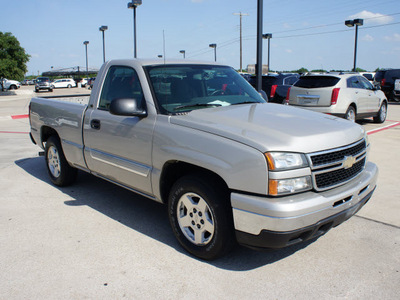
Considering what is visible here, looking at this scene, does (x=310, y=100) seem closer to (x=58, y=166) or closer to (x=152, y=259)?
(x=58, y=166)

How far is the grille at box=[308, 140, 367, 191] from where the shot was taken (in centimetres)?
308

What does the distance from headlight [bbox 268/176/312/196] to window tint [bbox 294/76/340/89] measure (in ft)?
28.1

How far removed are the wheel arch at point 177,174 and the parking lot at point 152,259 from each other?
56 centimetres

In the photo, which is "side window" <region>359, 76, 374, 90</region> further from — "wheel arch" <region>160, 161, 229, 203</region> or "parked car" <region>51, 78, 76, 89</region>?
"parked car" <region>51, 78, 76, 89</region>

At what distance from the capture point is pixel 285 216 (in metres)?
2.88

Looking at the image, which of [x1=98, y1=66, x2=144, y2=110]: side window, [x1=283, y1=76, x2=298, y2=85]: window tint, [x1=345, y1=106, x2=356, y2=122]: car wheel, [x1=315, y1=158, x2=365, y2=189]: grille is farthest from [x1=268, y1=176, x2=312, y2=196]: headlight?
[x1=283, y1=76, x2=298, y2=85]: window tint

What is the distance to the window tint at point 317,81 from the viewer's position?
11.0 m

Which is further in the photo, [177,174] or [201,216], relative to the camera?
[177,174]

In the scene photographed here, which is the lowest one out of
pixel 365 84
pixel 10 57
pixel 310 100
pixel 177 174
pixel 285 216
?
pixel 285 216

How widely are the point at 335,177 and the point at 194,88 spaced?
1.76 meters

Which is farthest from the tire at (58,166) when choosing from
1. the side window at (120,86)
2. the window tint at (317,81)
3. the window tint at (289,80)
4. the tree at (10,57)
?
the tree at (10,57)

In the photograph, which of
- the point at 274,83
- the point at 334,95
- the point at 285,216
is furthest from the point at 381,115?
the point at 285,216

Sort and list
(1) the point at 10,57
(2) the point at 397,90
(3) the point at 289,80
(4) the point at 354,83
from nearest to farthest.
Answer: (4) the point at 354,83 < (3) the point at 289,80 < (2) the point at 397,90 < (1) the point at 10,57

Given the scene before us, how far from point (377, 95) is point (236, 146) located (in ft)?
36.5
